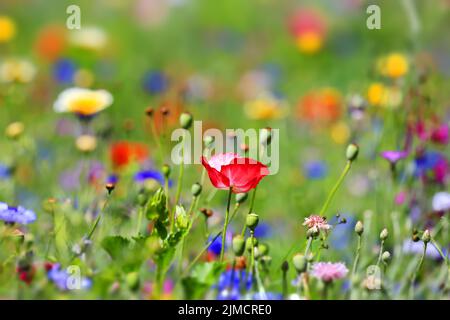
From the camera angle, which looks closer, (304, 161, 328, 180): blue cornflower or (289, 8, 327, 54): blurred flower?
(304, 161, 328, 180): blue cornflower

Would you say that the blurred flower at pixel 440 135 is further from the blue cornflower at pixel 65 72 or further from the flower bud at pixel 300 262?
the blue cornflower at pixel 65 72

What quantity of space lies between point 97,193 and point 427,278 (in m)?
0.60

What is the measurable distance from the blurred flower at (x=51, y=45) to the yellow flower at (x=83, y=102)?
1.64m

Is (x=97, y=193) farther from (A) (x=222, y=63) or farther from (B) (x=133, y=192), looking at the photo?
(A) (x=222, y=63)

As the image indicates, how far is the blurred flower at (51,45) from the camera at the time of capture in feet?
10.5

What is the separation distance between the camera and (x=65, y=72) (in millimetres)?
2727

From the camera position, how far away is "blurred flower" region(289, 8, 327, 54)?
3.03 m

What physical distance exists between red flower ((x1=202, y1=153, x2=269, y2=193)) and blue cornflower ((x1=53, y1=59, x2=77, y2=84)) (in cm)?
171

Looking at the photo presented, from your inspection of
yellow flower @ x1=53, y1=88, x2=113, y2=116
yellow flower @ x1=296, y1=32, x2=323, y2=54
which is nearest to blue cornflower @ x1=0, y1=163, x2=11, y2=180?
yellow flower @ x1=53, y1=88, x2=113, y2=116

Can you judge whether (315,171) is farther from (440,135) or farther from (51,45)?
(51,45)

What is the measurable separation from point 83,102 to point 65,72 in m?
1.19

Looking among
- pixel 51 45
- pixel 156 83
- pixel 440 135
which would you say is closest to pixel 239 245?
pixel 440 135

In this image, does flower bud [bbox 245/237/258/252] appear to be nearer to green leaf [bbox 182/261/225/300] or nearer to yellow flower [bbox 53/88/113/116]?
green leaf [bbox 182/261/225/300]
